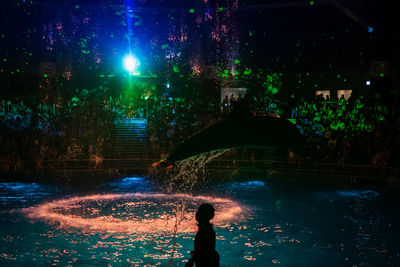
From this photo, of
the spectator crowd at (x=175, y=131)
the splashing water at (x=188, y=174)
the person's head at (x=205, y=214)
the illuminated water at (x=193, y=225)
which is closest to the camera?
Result: the person's head at (x=205, y=214)

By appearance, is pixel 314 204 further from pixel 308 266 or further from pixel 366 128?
pixel 366 128

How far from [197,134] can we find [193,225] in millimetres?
5357

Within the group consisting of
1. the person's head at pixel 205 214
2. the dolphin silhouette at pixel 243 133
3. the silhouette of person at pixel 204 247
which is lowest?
the silhouette of person at pixel 204 247

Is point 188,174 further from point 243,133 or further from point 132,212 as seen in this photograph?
point 243,133

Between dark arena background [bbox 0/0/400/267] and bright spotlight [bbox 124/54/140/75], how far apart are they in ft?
0.46

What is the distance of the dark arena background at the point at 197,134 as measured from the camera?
9.52 m

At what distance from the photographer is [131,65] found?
3703 cm

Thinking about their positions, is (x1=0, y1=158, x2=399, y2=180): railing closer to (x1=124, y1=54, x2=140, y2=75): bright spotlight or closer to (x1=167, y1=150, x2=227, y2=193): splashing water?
(x1=167, y1=150, x2=227, y2=193): splashing water

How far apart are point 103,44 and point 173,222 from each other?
34.2m

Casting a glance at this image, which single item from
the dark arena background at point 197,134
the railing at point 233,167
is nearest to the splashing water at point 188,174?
the dark arena background at point 197,134

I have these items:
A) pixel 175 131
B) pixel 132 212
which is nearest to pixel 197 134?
pixel 132 212

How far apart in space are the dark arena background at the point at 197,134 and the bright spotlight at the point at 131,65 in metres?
0.14

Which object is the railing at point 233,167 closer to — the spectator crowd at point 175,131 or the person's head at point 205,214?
the spectator crowd at point 175,131

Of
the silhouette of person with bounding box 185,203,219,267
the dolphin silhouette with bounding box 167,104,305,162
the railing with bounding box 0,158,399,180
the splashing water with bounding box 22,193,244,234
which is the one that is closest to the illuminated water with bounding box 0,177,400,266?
the splashing water with bounding box 22,193,244,234
